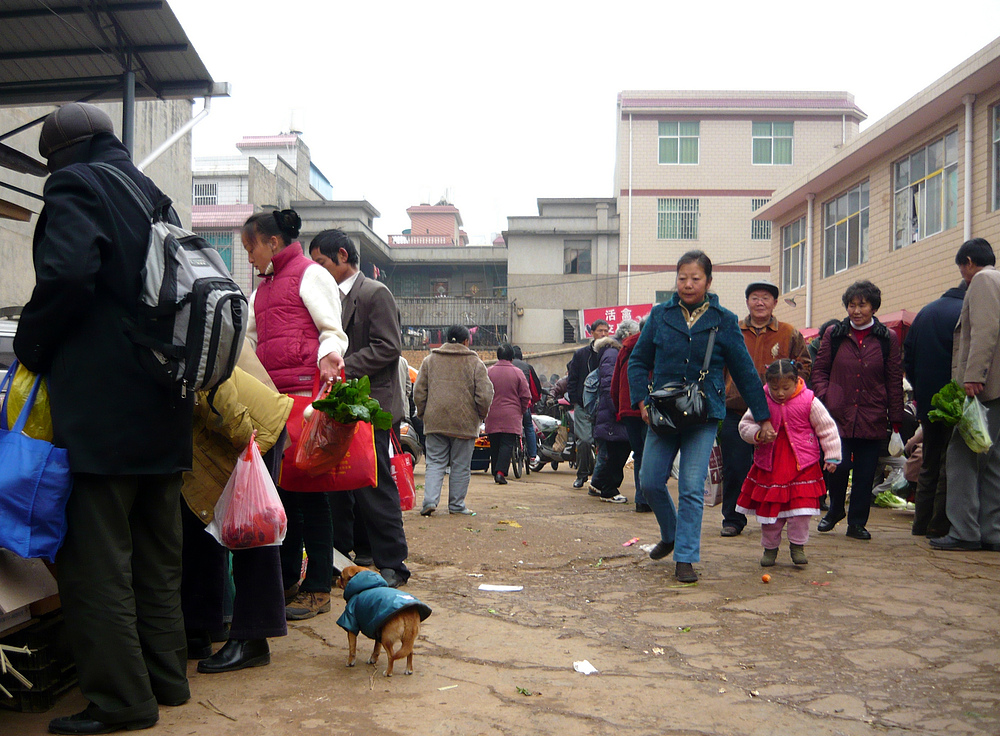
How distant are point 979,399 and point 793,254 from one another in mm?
20508

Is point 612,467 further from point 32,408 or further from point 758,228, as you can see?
point 758,228

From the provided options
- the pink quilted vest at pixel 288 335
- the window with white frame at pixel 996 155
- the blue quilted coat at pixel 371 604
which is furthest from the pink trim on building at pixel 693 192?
the blue quilted coat at pixel 371 604

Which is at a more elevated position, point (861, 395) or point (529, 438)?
point (861, 395)

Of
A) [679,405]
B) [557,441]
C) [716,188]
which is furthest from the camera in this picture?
[716,188]

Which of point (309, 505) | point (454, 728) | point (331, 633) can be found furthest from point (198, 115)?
point (454, 728)

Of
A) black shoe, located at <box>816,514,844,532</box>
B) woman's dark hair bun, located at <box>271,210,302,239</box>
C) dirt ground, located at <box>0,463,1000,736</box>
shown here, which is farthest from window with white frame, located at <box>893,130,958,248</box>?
woman's dark hair bun, located at <box>271,210,302,239</box>

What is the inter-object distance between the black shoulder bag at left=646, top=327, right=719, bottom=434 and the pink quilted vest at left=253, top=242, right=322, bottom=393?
7.32 feet

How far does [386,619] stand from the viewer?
3.31 m

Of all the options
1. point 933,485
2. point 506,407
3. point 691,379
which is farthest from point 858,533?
point 506,407

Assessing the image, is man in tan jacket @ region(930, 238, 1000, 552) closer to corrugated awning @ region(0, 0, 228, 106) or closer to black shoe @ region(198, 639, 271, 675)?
black shoe @ region(198, 639, 271, 675)

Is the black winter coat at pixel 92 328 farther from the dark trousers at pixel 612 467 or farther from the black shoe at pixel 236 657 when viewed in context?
the dark trousers at pixel 612 467

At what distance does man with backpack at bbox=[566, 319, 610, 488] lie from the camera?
10992 millimetres

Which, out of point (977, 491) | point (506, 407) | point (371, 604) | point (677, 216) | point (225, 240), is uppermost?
point (677, 216)

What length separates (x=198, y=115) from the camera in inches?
386
